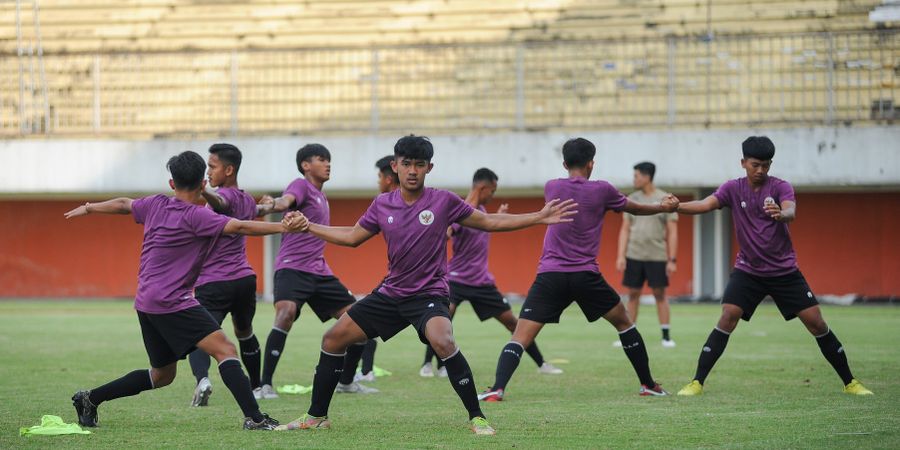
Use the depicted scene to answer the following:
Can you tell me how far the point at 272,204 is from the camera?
30.4 feet

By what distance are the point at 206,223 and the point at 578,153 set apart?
3205mm

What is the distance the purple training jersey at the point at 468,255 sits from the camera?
1205cm

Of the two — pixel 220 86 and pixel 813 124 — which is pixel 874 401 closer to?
pixel 813 124

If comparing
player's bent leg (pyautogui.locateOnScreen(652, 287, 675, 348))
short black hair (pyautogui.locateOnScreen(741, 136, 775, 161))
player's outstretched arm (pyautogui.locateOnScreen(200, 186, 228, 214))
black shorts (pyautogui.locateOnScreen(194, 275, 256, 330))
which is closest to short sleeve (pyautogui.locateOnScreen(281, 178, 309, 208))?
black shorts (pyautogui.locateOnScreen(194, 275, 256, 330))

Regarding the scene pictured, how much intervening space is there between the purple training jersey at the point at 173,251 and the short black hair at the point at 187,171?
0.44 ft

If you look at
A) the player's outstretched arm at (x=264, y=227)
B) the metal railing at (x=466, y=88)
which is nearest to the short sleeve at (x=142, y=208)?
the player's outstretched arm at (x=264, y=227)

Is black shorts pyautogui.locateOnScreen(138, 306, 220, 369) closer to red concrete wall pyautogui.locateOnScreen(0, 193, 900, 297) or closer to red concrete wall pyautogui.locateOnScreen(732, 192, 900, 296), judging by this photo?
red concrete wall pyautogui.locateOnScreen(0, 193, 900, 297)

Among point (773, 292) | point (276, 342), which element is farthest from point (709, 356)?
point (276, 342)

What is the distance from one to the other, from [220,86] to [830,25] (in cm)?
1350

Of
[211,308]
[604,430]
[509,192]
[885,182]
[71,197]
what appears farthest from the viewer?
[71,197]

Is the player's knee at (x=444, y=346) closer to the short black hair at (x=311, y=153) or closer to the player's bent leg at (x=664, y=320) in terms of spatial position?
the short black hair at (x=311, y=153)

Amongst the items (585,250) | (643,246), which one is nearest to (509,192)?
(643,246)

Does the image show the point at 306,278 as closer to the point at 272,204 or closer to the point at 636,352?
the point at 272,204

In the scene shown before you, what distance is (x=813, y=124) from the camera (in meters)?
22.5
